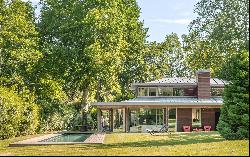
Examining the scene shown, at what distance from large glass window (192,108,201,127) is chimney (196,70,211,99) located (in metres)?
2.42

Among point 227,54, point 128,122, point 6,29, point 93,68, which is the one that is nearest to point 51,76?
point 93,68

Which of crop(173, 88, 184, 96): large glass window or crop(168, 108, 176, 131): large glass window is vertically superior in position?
crop(173, 88, 184, 96): large glass window

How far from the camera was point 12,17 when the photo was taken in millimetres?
39719

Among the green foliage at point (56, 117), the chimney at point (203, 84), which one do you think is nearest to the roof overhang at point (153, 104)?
the chimney at point (203, 84)

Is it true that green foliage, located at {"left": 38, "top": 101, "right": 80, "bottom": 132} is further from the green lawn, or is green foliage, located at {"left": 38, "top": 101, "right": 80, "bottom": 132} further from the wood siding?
the green lawn

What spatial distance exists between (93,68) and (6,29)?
9326 mm

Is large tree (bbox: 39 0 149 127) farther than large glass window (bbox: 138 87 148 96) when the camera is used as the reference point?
Yes

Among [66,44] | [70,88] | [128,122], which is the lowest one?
[128,122]

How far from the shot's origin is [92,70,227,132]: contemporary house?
125 feet

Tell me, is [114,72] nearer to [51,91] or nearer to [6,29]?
[51,91]

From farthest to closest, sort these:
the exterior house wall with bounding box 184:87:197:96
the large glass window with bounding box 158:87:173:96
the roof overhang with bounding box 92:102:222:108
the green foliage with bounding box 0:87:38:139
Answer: the exterior house wall with bounding box 184:87:197:96 < the large glass window with bounding box 158:87:173:96 < the roof overhang with bounding box 92:102:222:108 < the green foliage with bounding box 0:87:38:139

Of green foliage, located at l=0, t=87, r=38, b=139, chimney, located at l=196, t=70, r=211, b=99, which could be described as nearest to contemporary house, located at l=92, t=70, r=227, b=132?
chimney, located at l=196, t=70, r=211, b=99

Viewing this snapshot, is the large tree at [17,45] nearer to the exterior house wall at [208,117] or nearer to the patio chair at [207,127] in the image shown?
the exterior house wall at [208,117]

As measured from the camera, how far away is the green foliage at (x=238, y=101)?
24.2 metres
